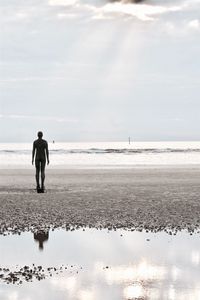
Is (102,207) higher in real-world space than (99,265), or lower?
higher

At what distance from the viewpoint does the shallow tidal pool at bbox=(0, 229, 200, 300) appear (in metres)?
9.75

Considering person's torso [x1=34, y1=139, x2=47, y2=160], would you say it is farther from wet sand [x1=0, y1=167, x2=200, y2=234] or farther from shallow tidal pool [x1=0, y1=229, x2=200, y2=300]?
shallow tidal pool [x1=0, y1=229, x2=200, y2=300]

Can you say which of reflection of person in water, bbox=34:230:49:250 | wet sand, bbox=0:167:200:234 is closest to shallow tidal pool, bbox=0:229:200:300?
reflection of person in water, bbox=34:230:49:250

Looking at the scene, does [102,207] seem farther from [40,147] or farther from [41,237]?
[41,237]

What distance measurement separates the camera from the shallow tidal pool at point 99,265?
9.75 m

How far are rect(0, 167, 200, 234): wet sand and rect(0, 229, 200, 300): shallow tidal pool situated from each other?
1605 millimetres

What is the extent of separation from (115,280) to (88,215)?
9.61 metres

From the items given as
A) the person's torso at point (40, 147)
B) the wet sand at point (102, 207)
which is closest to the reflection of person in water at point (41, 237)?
the wet sand at point (102, 207)

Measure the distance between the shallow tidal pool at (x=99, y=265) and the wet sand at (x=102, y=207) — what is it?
1605 millimetres

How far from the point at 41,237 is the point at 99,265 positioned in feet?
13.2

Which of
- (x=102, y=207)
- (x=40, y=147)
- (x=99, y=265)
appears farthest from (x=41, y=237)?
(x=40, y=147)

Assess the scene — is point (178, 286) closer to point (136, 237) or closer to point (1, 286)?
point (1, 286)

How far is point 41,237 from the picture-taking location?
51.3 feet

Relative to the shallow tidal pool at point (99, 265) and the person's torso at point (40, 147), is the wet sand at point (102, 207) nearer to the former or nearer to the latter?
the shallow tidal pool at point (99, 265)
